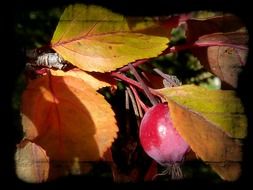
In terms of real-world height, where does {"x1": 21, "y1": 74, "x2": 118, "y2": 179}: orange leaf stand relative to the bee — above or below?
below

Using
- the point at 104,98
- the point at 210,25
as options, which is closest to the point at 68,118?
the point at 104,98

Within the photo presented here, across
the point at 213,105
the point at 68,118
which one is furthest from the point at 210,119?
the point at 68,118

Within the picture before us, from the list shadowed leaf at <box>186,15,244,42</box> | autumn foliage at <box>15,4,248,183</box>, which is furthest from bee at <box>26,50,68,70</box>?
shadowed leaf at <box>186,15,244,42</box>

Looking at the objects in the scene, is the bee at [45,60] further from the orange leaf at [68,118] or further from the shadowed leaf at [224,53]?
the shadowed leaf at [224,53]

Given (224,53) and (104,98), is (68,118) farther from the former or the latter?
(224,53)

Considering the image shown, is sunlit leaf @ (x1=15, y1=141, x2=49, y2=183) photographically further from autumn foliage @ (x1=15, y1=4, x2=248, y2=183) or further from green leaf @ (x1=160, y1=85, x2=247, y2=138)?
green leaf @ (x1=160, y1=85, x2=247, y2=138)

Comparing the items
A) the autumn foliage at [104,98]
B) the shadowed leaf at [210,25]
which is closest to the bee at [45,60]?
the autumn foliage at [104,98]
